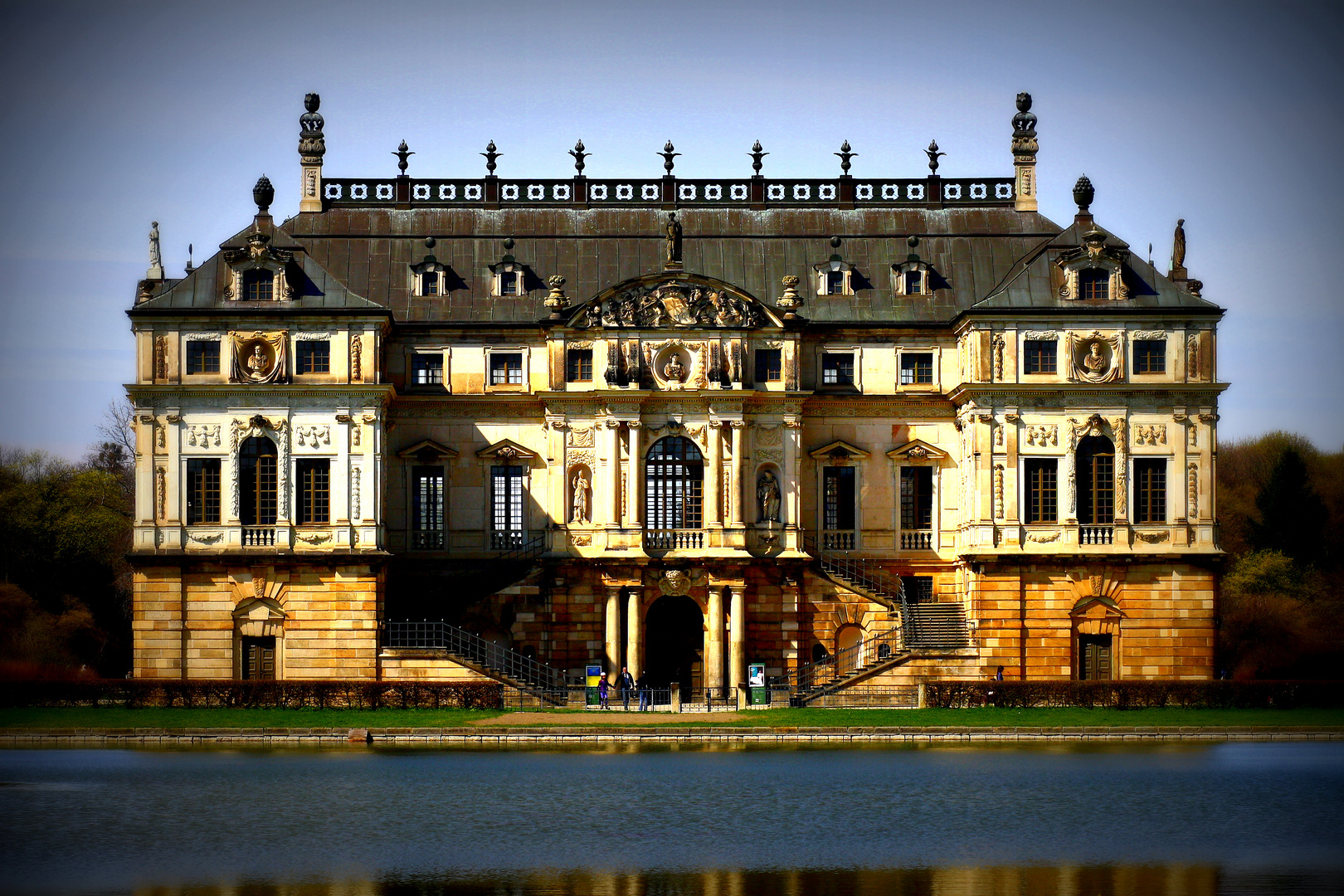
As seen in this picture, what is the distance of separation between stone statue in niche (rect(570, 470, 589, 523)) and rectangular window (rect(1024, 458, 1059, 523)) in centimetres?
1602

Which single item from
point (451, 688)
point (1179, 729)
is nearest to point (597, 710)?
point (451, 688)

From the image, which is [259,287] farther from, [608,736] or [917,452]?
[917,452]

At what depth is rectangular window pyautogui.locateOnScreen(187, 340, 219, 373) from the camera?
2525 inches

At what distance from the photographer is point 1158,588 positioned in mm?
64750

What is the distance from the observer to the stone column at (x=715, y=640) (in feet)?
211

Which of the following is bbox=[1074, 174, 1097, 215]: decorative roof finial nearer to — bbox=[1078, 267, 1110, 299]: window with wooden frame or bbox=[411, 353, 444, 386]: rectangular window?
bbox=[1078, 267, 1110, 299]: window with wooden frame

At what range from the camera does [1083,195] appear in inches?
2729

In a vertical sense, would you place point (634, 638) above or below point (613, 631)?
below

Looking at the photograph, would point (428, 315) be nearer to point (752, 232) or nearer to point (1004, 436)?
point (752, 232)

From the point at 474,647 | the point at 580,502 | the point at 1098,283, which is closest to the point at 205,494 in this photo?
the point at 474,647

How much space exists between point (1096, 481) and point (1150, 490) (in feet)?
6.63

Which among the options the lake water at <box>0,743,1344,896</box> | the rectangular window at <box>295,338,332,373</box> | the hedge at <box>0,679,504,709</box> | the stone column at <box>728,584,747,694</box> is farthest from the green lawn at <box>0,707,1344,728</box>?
the rectangular window at <box>295,338,332,373</box>

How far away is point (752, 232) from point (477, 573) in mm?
17725

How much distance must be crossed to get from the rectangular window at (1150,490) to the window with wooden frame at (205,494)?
108 ft
